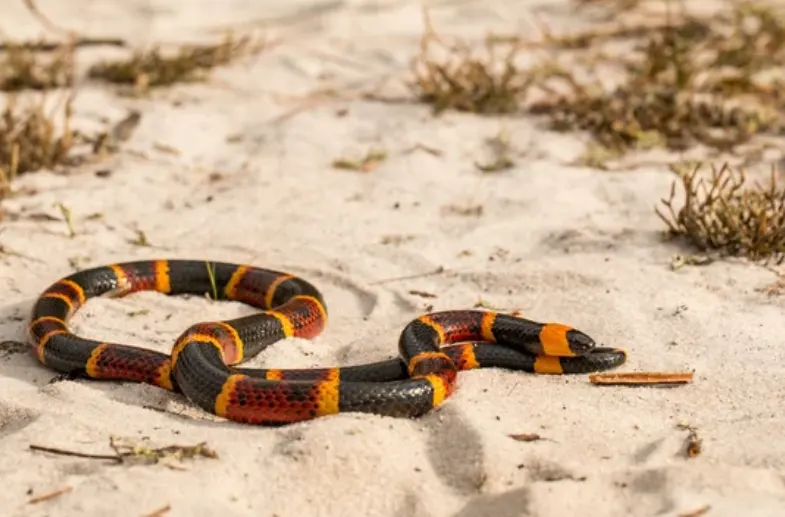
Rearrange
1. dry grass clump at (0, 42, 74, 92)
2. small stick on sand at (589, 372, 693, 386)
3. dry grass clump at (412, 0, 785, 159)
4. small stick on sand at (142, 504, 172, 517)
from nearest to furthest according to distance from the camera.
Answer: small stick on sand at (142, 504, 172, 517) < small stick on sand at (589, 372, 693, 386) < dry grass clump at (412, 0, 785, 159) < dry grass clump at (0, 42, 74, 92)

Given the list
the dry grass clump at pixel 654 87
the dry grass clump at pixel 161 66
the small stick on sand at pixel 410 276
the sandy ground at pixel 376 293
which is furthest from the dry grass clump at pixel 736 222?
the dry grass clump at pixel 161 66

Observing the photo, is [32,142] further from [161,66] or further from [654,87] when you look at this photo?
[654,87]

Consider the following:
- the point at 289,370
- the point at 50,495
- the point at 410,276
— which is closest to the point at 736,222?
the point at 410,276

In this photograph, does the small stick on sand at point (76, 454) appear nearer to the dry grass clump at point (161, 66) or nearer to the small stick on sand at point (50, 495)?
the small stick on sand at point (50, 495)

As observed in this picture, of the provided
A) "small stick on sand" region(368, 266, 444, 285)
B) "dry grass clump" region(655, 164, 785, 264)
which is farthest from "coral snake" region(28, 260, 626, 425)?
"dry grass clump" region(655, 164, 785, 264)

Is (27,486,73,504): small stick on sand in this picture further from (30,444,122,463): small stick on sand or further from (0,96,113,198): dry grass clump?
(0,96,113,198): dry grass clump

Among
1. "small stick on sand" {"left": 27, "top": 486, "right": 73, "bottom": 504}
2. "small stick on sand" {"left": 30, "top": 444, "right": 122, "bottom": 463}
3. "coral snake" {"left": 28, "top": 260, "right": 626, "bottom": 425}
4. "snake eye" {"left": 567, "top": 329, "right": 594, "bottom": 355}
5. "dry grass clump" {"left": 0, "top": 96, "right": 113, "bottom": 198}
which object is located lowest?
"small stick on sand" {"left": 27, "top": 486, "right": 73, "bottom": 504}

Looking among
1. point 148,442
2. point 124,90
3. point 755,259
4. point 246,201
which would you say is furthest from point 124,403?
point 124,90
